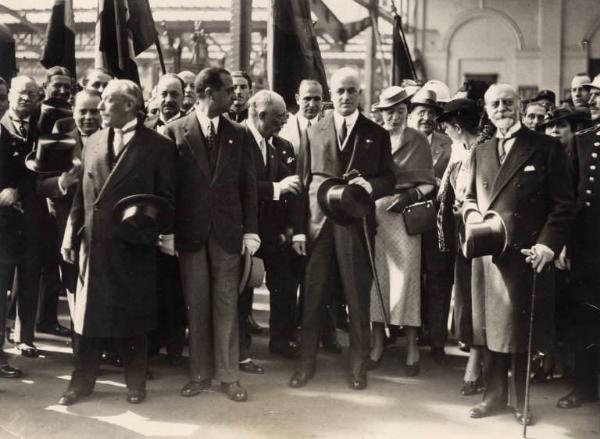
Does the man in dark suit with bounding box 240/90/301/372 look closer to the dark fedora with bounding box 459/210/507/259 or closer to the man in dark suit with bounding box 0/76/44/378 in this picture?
the dark fedora with bounding box 459/210/507/259

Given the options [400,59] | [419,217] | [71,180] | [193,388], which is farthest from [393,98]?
[400,59]

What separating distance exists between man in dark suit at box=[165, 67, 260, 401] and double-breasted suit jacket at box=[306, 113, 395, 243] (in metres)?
→ 0.43

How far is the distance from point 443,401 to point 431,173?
1.60 m

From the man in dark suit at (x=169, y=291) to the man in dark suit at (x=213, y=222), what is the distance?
68 centimetres

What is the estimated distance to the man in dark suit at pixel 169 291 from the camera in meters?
5.29

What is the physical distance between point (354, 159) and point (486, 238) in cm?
108

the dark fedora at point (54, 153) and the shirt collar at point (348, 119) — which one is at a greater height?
the shirt collar at point (348, 119)

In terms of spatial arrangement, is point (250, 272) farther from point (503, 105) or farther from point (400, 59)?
point (400, 59)

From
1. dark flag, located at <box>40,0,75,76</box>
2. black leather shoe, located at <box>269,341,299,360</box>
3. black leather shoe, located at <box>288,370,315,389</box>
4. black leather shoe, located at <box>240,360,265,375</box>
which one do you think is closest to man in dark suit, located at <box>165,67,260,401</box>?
black leather shoe, located at <box>288,370,315,389</box>

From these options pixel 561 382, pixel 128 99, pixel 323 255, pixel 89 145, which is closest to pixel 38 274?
pixel 89 145

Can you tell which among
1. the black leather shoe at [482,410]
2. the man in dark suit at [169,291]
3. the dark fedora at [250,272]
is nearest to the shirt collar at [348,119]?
the dark fedora at [250,272]

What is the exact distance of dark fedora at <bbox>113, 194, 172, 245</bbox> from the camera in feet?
14.1

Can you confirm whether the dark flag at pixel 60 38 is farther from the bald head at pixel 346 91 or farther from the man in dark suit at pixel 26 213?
the bald head at pixel 346 91

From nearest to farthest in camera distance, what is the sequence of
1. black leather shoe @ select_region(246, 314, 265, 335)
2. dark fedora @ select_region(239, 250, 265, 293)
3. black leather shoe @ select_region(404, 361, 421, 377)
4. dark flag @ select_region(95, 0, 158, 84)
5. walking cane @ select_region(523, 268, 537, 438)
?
walking cane @ select_region(523, 268, 537, 438) < dark fedora @ select_region(239, 250, 265, 293) < black leather shoe @ select_region(404, 361, 421, 377) < dark flag @ select_region(95, 0, 158, 84) < black leather shoe @ select_region(246, 314, 265, 335)
